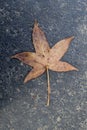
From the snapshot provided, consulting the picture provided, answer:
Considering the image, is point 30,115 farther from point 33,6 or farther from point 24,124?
point 33,6

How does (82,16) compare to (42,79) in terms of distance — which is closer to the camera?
(42,79)

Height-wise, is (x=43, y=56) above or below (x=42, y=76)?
above

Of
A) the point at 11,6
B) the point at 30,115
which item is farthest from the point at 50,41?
the point at 30,115
